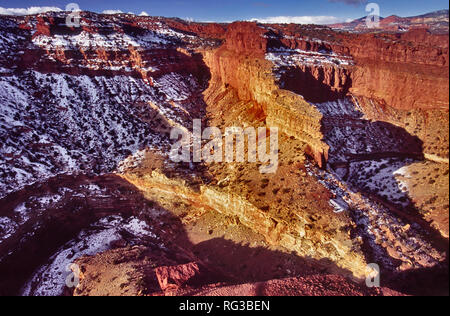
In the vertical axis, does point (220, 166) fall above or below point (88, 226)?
above

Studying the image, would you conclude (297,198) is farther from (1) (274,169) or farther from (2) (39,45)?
(2) (39,45)

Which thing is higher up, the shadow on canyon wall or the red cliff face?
the red cliff face

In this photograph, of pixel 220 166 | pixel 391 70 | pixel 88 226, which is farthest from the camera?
pixel 391 70

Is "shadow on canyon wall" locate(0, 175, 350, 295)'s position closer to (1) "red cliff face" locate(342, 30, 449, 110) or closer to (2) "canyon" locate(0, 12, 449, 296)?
(2) "canyon" locate(0, 12, 449, 296)

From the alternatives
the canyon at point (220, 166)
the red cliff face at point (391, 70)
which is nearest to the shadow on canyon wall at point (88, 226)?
the canyon at point (220, 166)

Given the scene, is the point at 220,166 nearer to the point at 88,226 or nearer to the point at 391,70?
the point at 88,226

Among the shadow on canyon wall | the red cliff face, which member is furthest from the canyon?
the red cliff face

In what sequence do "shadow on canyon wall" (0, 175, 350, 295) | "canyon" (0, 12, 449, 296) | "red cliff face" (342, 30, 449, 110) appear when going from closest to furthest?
"canyon" (0, 12, 449, 296), "shadow on canyon wall" (0, 175, 350, 295), "red cliff face" (342, 30, 449, 110)

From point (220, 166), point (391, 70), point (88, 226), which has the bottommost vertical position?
point (88, 226)

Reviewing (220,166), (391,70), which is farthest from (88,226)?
(391,70)
